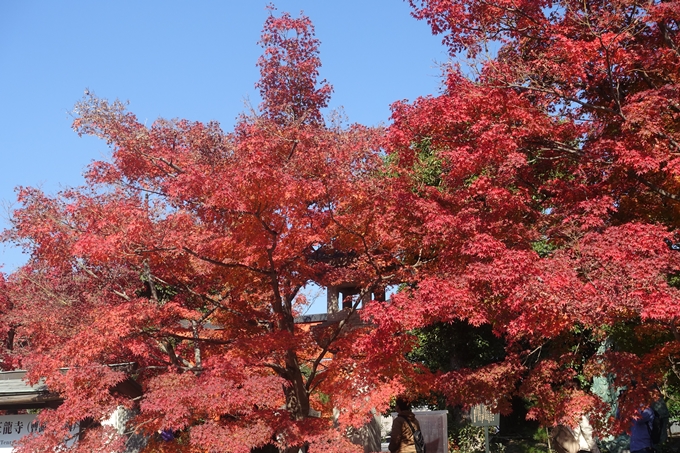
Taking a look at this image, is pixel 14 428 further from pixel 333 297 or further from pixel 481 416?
pixel 333 297

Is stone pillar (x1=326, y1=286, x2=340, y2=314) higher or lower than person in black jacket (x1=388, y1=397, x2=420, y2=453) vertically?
higher

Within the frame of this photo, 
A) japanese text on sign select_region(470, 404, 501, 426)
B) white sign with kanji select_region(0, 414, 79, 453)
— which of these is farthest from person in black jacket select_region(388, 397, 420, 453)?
white sign with kanji select_region(0, 414, 79, 453)

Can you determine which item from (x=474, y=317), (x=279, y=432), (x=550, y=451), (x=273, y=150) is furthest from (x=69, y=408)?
(x=550, y=451)

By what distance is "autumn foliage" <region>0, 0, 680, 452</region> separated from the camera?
8203mm

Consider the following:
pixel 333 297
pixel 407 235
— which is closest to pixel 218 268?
pixel 407 235

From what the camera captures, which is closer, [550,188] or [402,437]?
[402,437]

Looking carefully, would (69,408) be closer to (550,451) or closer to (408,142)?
(408,142)

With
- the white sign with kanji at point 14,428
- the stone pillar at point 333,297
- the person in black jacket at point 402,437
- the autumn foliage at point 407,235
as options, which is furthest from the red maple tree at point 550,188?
the stone pillar at point 333,297

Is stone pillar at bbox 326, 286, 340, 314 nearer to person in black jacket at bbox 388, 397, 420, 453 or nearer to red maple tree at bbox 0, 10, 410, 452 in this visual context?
red maple tree at bbox 0, 10, 410, 452

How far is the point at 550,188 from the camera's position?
31.4 feet

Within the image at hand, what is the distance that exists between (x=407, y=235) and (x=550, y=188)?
226cm

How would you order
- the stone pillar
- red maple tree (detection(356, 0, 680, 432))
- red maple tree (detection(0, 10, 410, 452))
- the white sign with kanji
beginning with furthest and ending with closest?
the stone pillar
the white sign with kanji
red maple tree (detection(0, 10, 410, 452))
red maple tree (detection(356, 0, 680, 432))

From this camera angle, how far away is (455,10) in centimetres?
1036

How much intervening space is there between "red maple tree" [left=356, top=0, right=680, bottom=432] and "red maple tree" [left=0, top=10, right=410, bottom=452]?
3.97ft
